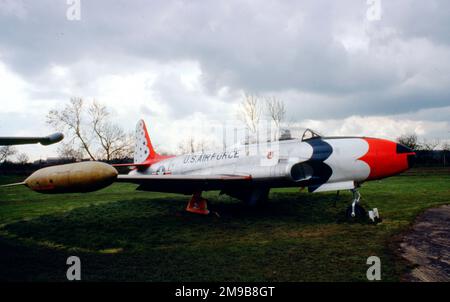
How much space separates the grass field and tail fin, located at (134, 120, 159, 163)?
4.30 metres

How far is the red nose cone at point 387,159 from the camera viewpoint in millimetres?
8188

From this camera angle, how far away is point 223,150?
1143 centimetres

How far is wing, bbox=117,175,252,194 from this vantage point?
30.1 feet

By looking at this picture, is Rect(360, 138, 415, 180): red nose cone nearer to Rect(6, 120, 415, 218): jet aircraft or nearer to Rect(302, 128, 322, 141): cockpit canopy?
Rect(6, 120, 415, 218): jet aircraft

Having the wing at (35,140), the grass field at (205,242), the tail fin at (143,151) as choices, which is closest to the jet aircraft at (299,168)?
the grass field at (205,242)

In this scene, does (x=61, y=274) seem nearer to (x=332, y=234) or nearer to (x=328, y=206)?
(x=332, y=234)

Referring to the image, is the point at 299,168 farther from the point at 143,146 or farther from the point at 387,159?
the point at 143,146

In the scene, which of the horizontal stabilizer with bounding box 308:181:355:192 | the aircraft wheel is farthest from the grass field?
the horizontal stabilizer with bounding box 308:181:355:192

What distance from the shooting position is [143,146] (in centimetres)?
1631

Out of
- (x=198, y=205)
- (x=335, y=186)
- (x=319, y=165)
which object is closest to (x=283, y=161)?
(x=319, y=165)

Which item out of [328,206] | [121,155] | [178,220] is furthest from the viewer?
[121,155]
